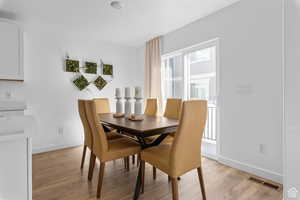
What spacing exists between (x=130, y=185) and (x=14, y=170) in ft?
5.10

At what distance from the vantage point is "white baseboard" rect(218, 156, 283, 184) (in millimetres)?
1939

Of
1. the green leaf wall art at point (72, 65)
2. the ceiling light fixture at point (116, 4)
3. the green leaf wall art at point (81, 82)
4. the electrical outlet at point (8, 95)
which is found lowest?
the electrical outlet at point (8, 95)

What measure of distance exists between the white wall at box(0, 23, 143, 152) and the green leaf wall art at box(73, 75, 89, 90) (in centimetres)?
9

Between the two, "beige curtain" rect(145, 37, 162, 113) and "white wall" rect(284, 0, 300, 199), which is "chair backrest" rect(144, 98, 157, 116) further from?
"white wall" rect(284, 0, 300, 199)

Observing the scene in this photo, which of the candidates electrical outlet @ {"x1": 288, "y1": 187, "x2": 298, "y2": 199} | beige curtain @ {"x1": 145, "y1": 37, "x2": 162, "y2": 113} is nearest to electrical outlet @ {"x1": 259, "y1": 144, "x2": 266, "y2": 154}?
electrical outlet @ {"x1": 288, "y1": 187, "x2": 298, "y2": 199}

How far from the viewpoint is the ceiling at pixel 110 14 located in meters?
2.29

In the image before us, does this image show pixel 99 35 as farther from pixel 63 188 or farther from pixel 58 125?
pixel 63 188

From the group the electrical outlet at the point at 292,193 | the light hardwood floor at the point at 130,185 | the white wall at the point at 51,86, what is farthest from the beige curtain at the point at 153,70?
the electrical outlet at the point at 292,193

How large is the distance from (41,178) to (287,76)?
2681 millimetres

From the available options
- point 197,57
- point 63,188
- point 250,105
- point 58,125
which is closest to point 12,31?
point 58,125

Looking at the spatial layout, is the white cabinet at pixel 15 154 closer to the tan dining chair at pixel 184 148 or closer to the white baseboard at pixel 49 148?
the tan dining chair at pixel 184 148

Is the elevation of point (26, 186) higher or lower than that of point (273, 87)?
lower

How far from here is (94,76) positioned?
3.72m

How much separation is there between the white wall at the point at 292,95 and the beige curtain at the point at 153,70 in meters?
3.01
